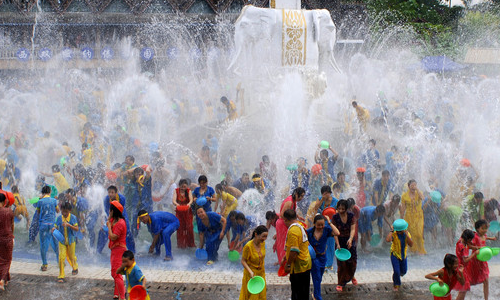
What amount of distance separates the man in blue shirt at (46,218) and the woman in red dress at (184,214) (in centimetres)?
168

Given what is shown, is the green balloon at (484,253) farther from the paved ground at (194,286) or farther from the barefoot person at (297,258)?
the barefoot person at (297,258)

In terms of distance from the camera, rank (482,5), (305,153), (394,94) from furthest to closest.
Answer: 1. (482,5)
2. (394,94)
3. (305,153)

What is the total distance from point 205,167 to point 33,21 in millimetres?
23301

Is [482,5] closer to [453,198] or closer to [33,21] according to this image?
[33,21]

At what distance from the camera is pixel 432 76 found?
24.0 meters

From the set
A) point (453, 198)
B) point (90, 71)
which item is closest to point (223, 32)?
point (90, 71)

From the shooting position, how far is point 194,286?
5934mm

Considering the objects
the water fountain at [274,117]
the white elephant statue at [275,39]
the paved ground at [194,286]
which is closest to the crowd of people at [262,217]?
the paved ground at [194,286]

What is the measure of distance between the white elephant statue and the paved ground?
6929 millimetres

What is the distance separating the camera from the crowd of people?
5.05 metres

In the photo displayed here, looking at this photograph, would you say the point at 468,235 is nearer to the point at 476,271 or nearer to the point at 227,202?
the point at 476,271

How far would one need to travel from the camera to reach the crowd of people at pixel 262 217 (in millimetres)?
5055

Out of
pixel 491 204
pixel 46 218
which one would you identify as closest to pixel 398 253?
pixel 491 204

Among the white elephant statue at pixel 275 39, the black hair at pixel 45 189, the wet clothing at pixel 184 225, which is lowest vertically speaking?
the wet clothing at pixel 184 225
